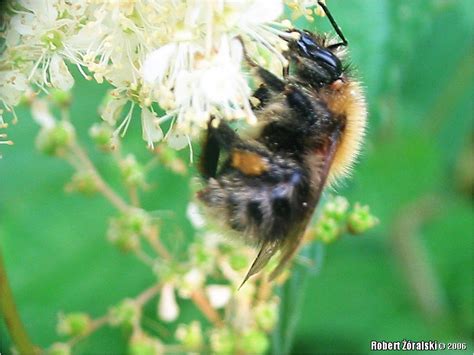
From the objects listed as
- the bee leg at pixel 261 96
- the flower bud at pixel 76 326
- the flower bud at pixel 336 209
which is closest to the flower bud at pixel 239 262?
the flower bud at pixel 336 209

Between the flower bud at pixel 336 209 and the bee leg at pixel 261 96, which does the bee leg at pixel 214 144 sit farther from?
the flower bud at pixel 336 209

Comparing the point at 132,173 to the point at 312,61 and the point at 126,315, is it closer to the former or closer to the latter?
the point at 126,315

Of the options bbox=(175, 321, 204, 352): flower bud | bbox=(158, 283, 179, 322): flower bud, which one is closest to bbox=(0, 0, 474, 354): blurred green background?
bbox=(158, 283, 179, 322): flower bud

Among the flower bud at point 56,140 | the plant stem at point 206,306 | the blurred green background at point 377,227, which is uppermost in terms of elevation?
the flower bud at point 56,140

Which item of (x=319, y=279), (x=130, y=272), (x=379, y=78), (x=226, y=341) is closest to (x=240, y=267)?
(x=226, y=341)

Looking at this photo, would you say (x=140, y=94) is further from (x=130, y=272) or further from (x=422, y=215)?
(x=422, y=215)

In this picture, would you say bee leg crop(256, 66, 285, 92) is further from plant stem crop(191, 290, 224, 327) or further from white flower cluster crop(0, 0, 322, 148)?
plant stem crop(191, 290, 224, 327)
